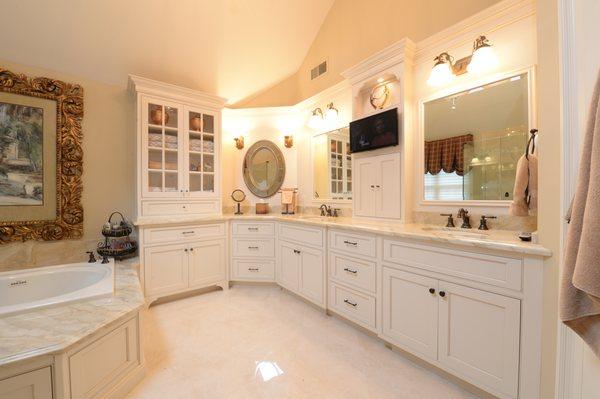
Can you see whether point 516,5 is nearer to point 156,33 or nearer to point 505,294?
point 505,294

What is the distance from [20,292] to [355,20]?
4257 millimetres

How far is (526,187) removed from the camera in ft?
4.91

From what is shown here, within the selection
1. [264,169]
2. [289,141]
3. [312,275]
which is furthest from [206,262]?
[289,141]

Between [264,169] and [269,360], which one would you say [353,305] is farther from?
[264,169]

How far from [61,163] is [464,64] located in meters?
3.87

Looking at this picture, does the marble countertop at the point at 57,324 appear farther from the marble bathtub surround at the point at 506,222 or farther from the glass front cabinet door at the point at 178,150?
the marble bathtub surround at the point at 506,222

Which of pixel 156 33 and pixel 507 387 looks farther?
pixel 156 33

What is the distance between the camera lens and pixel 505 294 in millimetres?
1311

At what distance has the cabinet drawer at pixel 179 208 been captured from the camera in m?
2.78

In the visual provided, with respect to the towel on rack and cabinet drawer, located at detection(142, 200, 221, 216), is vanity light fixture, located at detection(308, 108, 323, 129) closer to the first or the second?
cabinet drawer, located at detection(142, 200, 221, 216)

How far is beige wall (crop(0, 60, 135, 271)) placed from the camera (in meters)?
2.56

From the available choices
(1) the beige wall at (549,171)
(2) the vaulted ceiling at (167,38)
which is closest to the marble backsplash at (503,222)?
(1) the beige wall at (549,171)

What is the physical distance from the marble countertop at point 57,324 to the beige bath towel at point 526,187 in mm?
2503

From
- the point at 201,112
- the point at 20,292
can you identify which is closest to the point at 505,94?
the point at 201,112
